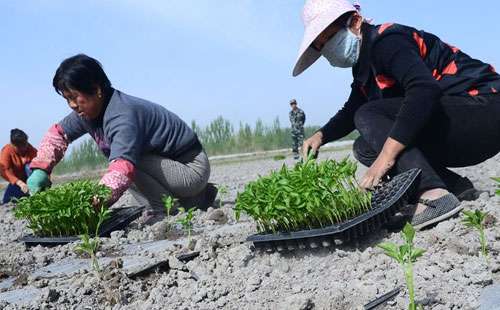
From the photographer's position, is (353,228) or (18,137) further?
(18,137)

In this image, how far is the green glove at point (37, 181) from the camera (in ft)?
15.8

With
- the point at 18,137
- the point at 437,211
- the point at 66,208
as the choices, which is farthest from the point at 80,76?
the point at 18,137

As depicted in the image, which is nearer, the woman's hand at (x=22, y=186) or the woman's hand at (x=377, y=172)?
the woman's hand at (x=377, y=172)

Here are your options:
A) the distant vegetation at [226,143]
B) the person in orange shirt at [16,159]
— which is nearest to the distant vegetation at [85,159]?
the distant vegetation at [226,143]

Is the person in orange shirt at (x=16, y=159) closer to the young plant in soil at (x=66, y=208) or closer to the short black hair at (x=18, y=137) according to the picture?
the short black hair at (x=18, y=137)

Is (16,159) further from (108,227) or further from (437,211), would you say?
(437,211)

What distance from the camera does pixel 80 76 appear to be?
166 inches

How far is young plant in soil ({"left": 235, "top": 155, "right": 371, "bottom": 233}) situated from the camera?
2756 millimetres

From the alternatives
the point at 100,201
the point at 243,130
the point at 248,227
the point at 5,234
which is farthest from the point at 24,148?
the point at 243,130

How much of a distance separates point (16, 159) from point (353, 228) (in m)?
7.02

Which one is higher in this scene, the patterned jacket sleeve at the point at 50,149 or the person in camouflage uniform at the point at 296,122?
the patterned jacket sleeve at the point at 50,149

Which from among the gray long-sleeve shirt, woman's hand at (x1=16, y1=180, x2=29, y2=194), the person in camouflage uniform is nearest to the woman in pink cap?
the gray long-sleeve shirt

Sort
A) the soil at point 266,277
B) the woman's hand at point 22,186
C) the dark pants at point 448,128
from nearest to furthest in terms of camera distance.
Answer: the soil at point 266,277, the dark pants at point 448,128, the woman's hand at point 22,186

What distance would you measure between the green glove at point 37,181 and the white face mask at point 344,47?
9.04 ft
